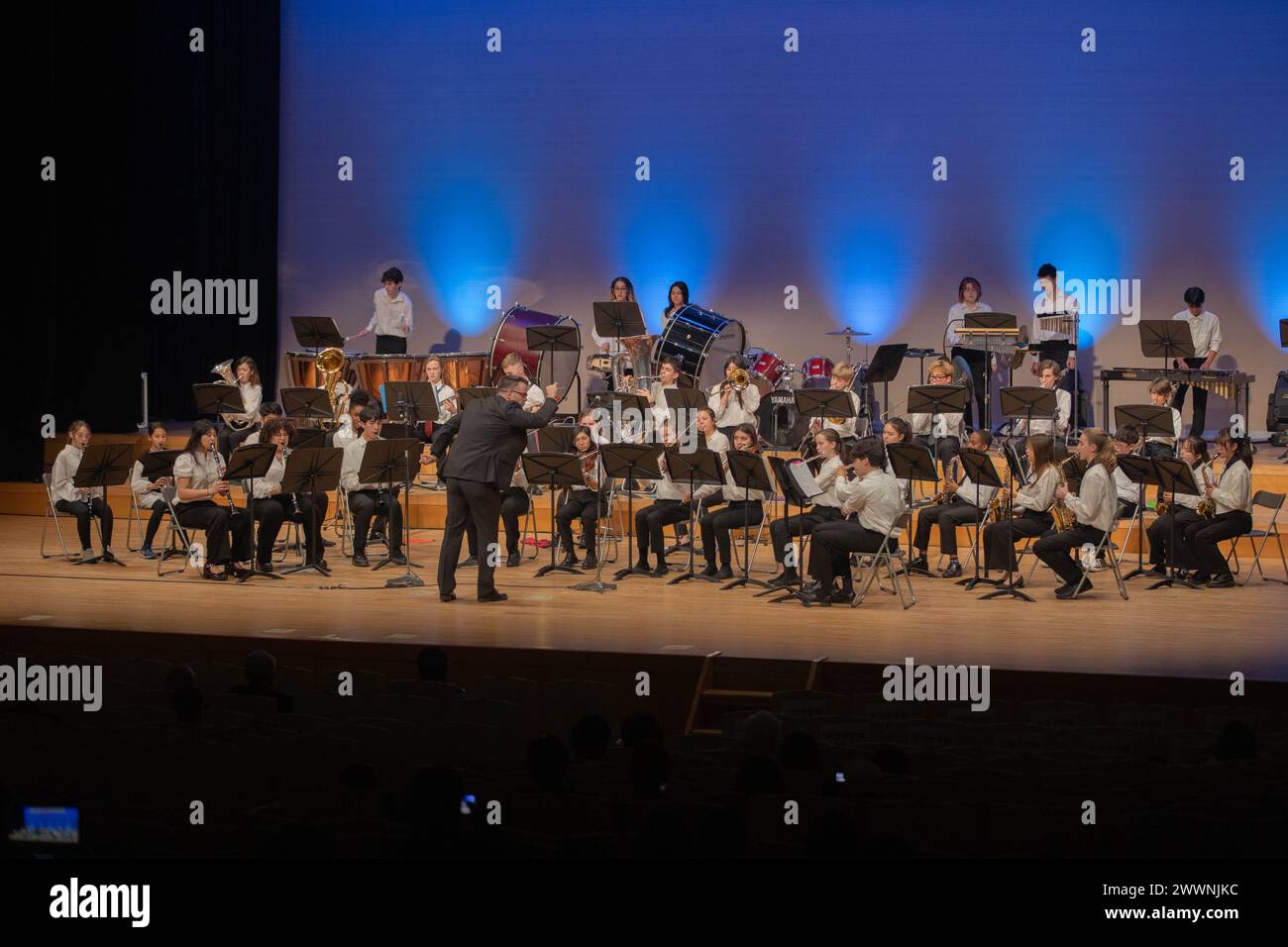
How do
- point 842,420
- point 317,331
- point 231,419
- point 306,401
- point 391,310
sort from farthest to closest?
point 391,310
point 317,331
point 231,419
point 842,420
point 306,401

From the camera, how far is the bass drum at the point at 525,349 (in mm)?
14109

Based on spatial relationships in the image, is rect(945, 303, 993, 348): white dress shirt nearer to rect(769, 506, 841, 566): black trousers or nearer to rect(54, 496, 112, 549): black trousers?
rect(769, 506, 841, 566): black trousers

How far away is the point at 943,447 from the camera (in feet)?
40.8

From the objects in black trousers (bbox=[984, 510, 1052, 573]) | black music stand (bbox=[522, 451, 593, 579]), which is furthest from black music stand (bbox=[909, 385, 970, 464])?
black music stand (bbox=[522, 451, 593, 579])

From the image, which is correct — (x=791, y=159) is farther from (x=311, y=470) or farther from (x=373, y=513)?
(x=311, y=470)

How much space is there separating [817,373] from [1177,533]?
172 inches

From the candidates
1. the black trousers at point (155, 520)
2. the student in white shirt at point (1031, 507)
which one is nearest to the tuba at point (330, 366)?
the black trousers at point (155, 520)

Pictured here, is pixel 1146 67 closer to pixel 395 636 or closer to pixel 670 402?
pixel 670 402

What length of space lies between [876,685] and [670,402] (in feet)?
13.7

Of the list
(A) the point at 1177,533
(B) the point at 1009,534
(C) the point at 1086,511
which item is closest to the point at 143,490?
(B) the point at 1009,534

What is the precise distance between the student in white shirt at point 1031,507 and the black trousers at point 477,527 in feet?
11.7

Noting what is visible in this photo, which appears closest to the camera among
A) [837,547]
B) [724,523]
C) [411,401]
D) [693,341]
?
[837,547]

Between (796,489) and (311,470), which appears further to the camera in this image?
(311,470)
